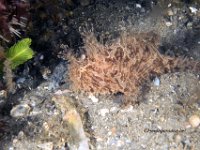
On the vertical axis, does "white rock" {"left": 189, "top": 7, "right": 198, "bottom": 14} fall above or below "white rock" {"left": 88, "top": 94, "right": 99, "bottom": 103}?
above

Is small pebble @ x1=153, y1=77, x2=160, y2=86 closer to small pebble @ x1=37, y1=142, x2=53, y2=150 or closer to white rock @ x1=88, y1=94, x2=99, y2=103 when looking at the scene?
white rock @ x1=88, y1=94, x2=99, y2=103

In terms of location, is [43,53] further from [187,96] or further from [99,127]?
[187,96]

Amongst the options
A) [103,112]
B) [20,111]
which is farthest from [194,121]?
[20,111]

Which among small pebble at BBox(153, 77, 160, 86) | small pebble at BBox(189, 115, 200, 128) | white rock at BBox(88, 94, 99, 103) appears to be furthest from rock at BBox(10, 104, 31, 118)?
small pebble at BBox(189, 115, 200, 128)

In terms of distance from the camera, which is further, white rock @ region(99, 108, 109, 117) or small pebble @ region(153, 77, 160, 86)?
small pebble @ region(153, 77, 160, 86)

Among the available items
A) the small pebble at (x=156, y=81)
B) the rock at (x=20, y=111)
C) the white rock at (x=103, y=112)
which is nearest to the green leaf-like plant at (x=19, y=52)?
the rock at (x=20, y=111)

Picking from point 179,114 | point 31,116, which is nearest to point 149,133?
point 179,114

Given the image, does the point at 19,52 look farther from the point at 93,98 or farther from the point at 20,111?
the point at 93,98
